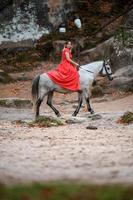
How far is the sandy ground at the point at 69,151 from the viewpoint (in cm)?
844

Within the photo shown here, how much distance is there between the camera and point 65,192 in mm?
6773

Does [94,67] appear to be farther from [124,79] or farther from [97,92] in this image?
[124,79]

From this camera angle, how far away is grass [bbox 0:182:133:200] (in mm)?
6566

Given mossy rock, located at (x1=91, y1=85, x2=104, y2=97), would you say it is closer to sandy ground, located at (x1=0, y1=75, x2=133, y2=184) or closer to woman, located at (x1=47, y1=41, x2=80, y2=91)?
sandy ground, located at (x1=0, y1=75, x2=133, y2=184)

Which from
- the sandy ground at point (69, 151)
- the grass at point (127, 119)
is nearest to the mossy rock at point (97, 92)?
the sandy ground at point (69, 151)

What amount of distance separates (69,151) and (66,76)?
7.60 m

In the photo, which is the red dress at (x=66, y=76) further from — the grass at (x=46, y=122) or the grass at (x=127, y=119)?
the grass at (x=127, y=119)

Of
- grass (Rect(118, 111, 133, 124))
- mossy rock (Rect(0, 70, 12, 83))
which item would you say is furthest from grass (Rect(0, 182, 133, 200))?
mossy rock (Rect(0, 70, 12, 83))

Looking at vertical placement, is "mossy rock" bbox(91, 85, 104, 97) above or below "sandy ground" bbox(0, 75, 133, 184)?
below

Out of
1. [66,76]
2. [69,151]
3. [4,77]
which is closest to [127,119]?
[66,76]

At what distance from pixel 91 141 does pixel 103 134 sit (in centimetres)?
133

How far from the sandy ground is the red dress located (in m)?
1.33

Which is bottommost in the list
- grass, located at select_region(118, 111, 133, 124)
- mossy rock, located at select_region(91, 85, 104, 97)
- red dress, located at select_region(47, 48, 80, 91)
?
mossy rock, located at select_region(91, 85, 104, 97)

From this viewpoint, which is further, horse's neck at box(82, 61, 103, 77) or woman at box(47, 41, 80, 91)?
horse's neck at box(82, 61, 103, 77)
